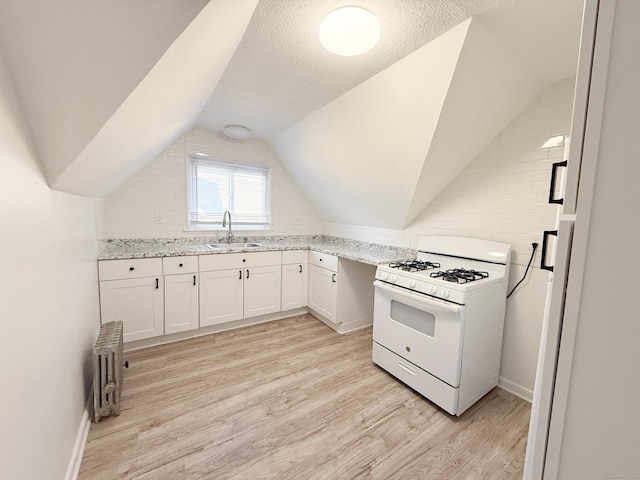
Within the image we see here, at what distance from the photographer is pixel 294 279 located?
3.27m

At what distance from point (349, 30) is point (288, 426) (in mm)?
2263

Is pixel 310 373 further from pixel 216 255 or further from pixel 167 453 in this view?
pixel 216 255

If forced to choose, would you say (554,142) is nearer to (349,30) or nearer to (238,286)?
(349,30)

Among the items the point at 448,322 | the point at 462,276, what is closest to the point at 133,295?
the point at 448,322

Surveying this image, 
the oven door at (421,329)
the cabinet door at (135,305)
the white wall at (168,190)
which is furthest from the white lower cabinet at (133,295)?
the oven door at (421,329)

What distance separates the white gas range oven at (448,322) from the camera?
1723 mm

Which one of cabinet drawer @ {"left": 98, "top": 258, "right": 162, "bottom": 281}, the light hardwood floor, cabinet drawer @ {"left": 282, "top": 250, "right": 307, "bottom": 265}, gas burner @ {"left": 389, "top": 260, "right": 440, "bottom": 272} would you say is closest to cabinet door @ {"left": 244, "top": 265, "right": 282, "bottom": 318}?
cabinet drawer @ {"left": 282, "top": 250, "right": 307, "bottom": 265}

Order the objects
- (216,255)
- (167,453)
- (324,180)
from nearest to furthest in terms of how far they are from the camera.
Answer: (167,453), (216,255), (324,180)

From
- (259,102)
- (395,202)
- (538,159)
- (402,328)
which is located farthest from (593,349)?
(259,102)

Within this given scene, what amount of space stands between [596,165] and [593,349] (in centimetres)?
41

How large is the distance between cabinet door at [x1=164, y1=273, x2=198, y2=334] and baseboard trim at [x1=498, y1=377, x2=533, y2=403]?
278 cm

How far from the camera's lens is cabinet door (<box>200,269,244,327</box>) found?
2.73 m

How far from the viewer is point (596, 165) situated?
1.90ft

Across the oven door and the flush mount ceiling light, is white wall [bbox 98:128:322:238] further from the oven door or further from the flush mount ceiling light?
the flush mount ceiling light
